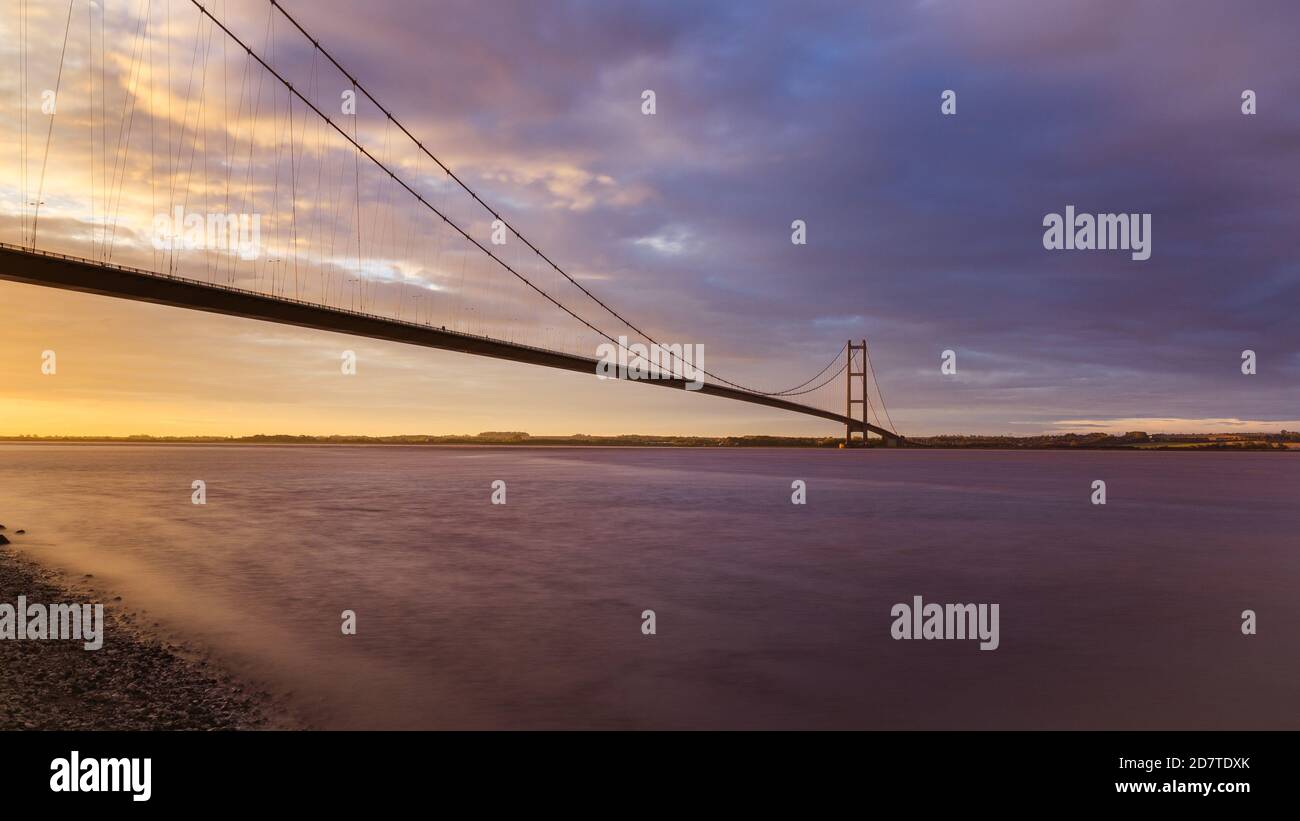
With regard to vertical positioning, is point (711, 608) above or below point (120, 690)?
below
